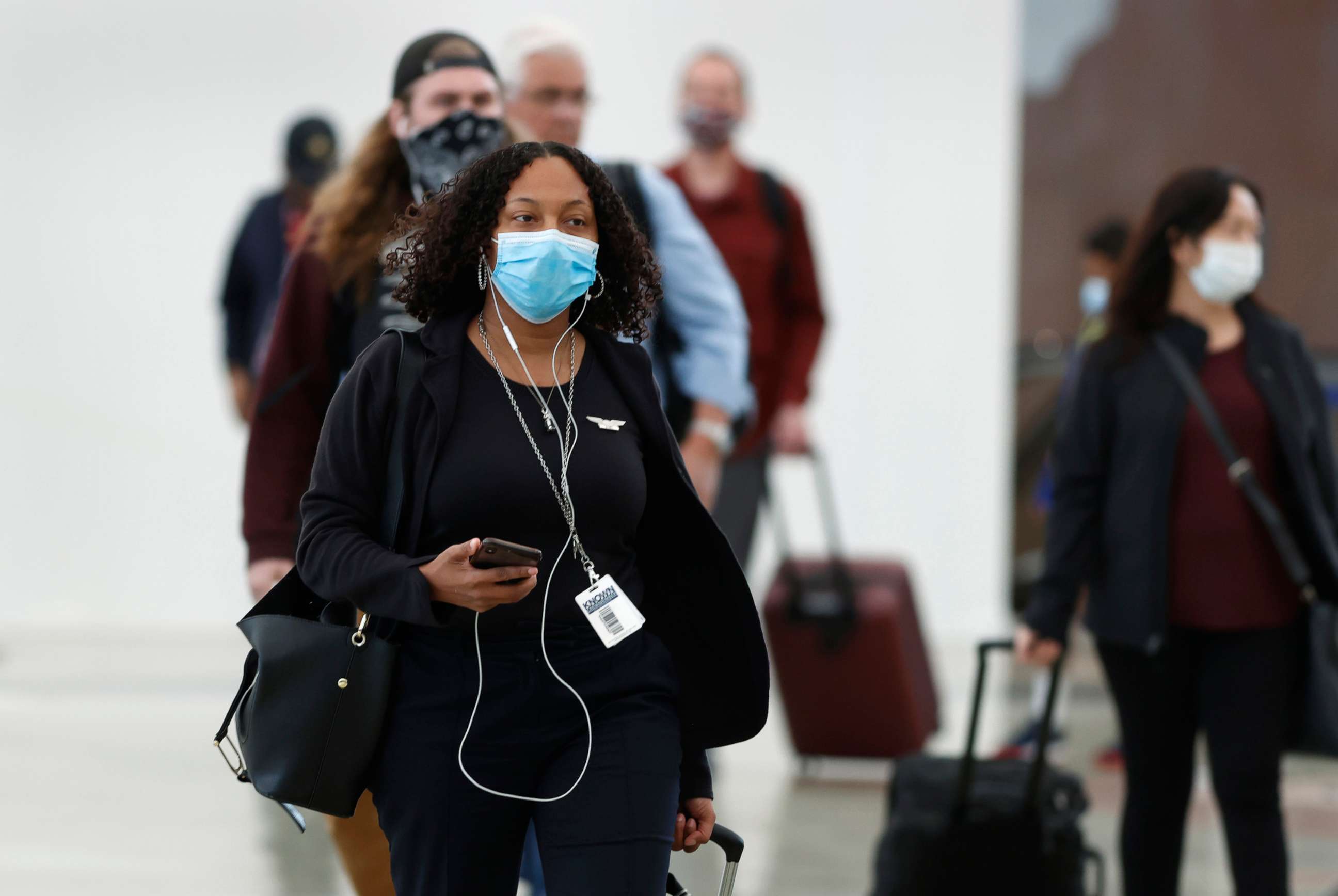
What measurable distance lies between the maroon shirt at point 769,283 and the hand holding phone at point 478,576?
3522 millimetres

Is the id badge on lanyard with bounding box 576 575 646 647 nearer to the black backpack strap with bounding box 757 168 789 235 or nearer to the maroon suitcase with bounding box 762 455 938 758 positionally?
the maroon suitcase with bounding box 762 455 938 758

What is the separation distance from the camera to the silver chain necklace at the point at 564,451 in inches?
92.7

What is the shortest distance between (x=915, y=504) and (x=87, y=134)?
14.0ft

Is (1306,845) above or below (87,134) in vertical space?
below

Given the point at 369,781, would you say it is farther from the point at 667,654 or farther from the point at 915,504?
the point at 915,504

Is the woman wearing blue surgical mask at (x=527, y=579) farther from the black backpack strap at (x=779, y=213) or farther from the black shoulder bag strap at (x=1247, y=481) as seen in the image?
→ the black backpack strap at (x=779, y=213)

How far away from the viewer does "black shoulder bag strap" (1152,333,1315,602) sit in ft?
12.6

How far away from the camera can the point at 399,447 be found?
2.35 meters

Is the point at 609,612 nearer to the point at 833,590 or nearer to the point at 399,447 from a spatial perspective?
the point at 399,447

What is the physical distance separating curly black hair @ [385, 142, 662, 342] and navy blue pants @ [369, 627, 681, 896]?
47 cm

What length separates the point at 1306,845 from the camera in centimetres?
524

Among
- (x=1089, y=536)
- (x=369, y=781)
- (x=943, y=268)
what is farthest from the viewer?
(x=943, y=268)

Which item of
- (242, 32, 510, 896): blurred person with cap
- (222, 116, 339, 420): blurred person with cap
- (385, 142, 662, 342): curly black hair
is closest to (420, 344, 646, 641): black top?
(385, 142, 662, 342): curly black hair

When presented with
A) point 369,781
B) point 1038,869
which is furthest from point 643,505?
point 1038,869
